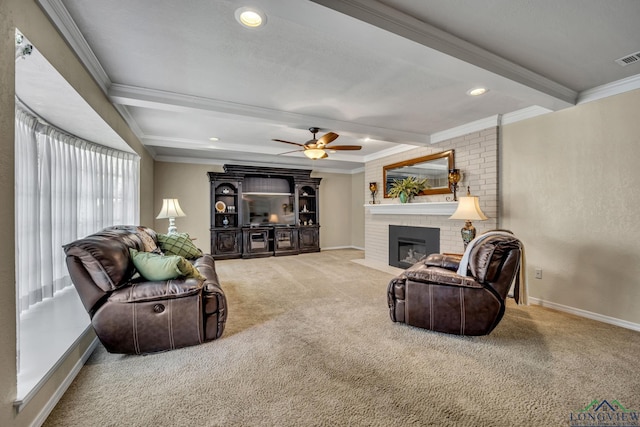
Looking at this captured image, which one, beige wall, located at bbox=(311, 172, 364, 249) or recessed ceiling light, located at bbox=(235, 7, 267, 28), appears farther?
Answer: beige wall, located at bbox=(311, 172, 364, 249)

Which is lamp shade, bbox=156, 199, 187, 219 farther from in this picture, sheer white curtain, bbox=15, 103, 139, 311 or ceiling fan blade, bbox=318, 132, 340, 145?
ceiling fan blade, bbox=318, 132, 340, 145

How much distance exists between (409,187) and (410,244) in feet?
3.64

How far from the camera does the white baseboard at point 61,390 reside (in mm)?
1447

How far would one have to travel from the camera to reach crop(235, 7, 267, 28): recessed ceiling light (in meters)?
1.68

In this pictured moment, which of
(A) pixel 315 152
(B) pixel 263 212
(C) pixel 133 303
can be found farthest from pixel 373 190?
(C) pixel 133 303

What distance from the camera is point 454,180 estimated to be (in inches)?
164

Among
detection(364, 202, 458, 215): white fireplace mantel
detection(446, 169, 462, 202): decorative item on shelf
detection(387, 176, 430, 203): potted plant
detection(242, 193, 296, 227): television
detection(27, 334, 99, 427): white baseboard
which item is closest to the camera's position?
detection(27, 334, 99, 427): white baseboard

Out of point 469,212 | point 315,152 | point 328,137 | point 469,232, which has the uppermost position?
point 328,137

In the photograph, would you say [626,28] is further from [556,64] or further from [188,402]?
[188,402]

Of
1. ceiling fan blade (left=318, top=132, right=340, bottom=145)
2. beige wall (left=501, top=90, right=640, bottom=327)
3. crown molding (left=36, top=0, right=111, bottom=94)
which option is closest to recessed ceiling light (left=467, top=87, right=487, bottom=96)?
beige wall (left=501, top=90, right=640, bottom=327)

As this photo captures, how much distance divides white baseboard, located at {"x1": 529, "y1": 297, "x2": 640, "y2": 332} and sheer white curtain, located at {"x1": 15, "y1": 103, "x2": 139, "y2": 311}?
4.76 meters

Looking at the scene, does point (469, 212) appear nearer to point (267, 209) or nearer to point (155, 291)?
point (155, 291)

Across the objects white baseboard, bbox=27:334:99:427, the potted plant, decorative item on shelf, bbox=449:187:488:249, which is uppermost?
the potted plant

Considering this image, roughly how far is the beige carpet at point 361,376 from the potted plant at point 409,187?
251cm
